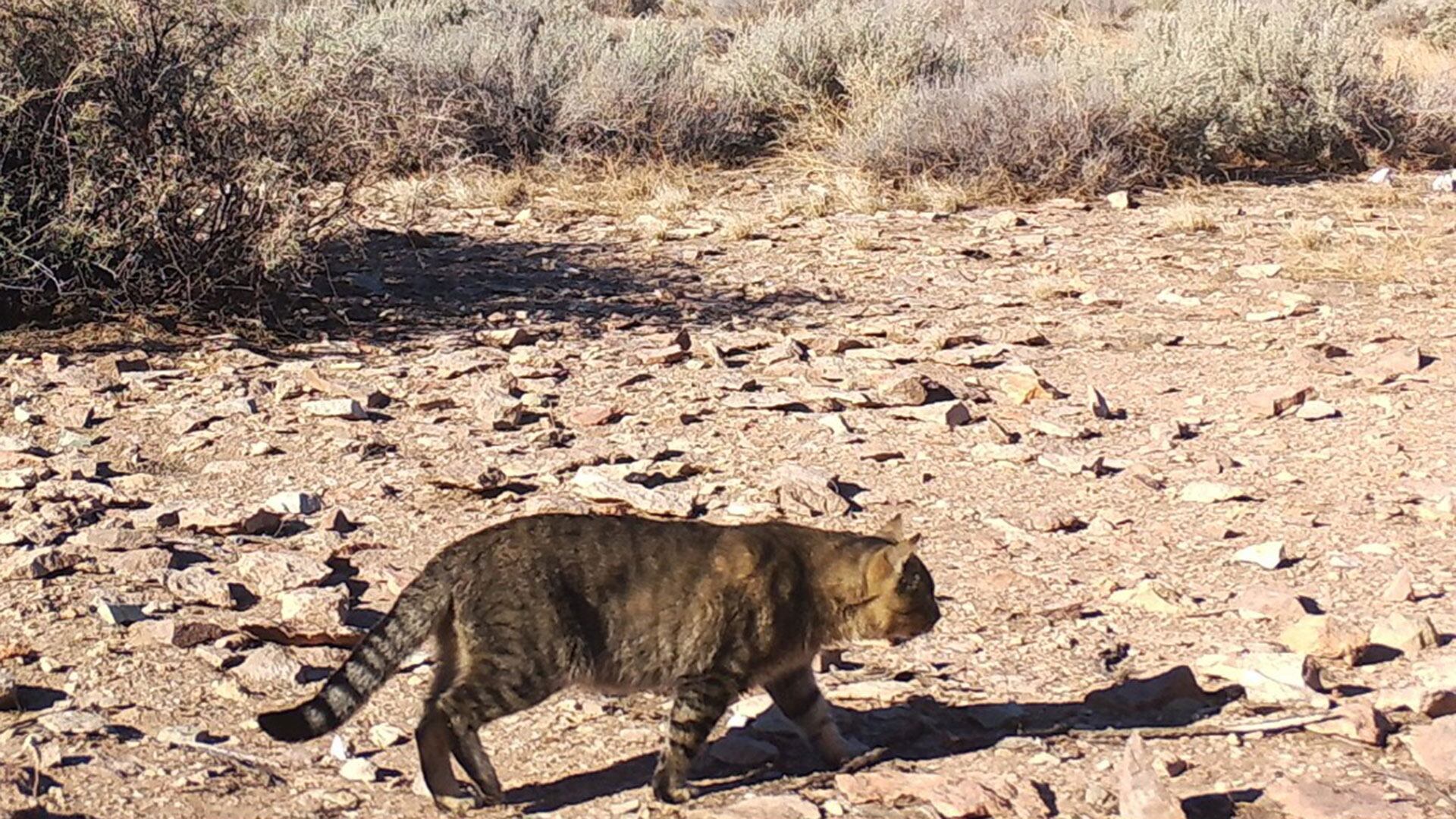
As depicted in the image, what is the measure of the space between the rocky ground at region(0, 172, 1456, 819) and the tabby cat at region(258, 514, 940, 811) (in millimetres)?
227

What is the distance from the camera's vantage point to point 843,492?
6.96 m

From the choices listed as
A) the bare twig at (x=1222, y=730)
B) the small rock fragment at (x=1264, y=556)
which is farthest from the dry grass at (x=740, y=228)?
the bare twig at (x=1222, y=730)

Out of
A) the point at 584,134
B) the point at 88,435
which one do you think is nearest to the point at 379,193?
the point at 584,134

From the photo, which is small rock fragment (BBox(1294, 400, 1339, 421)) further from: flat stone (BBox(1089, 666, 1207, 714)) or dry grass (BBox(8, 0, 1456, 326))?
dry grass (BBox(8, 0, 1456, 326))

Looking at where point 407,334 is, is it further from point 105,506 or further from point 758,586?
point 758,586

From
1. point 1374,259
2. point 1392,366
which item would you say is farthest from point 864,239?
point 1392,366

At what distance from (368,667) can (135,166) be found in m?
5.30

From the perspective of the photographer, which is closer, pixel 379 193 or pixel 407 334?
pixel 407 334

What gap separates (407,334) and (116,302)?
1.49 m

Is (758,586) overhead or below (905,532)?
overhead

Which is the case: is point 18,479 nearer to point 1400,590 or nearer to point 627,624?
point 627,624

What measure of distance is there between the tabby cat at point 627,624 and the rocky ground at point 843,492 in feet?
0.74

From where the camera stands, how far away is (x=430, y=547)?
624 cm

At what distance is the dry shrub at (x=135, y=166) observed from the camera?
8.55 meters
